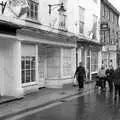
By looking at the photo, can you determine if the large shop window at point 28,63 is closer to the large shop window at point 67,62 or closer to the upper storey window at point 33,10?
the upper storey window at point 33,10

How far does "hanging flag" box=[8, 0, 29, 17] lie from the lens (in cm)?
1221

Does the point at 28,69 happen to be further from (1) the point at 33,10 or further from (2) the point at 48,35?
(1) the point at 33,10

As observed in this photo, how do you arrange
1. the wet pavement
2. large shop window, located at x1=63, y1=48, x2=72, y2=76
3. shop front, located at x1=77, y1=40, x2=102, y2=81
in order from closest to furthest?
the wet pavement, large shop window, located at x1=63, y1=48, x2=72, y2=76, shop front, located at x1=77, y1=40, x2=102, y2=81

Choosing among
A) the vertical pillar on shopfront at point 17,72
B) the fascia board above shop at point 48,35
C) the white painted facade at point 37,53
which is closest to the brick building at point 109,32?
the fascia board above shop at point 48,35

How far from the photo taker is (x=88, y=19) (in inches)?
874

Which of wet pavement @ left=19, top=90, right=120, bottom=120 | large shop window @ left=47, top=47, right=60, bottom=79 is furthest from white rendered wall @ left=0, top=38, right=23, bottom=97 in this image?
large shop window @ left=47, top=47, right=60, bottom=79

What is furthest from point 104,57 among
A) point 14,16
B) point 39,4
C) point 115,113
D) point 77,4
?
point 115,113

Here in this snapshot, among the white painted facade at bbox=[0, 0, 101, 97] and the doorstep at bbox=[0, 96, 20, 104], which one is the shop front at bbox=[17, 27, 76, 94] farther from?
the doorstep at bbox=[0, 96, 20, 104]

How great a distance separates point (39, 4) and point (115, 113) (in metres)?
8.28

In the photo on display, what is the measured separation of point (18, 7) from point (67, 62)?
6.45 meters

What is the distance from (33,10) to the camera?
1441 centimetres

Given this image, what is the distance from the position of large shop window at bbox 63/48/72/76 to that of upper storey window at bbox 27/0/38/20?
3.78 m

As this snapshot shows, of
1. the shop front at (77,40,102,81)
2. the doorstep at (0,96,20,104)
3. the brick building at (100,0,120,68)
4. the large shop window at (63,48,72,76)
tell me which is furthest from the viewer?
the brick building at (100,0,120,68)

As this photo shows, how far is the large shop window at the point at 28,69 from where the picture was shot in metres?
13.2
